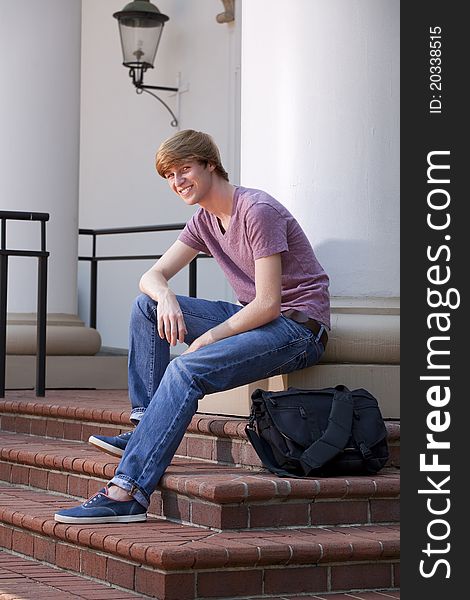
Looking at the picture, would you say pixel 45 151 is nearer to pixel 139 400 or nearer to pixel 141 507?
pixel 139 400


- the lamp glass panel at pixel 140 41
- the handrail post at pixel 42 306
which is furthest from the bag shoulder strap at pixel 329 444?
the lamp glass panel at pixel 140 41

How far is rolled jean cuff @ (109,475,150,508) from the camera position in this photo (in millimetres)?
3957

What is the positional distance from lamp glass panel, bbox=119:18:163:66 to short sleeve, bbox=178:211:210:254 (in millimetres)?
4098

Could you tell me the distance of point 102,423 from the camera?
527 centimetres

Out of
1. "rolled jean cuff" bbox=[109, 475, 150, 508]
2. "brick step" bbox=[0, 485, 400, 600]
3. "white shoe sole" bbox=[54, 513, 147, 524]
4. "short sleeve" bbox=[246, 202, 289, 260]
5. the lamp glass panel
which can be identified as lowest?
"brick step" bbox=[0, 485, 400, 600]

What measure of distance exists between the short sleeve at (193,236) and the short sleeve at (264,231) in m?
0.36

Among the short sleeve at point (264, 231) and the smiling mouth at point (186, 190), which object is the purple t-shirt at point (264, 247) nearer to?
the short sleeve at point (264, 231)

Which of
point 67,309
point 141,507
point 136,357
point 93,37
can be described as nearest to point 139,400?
point 136,357

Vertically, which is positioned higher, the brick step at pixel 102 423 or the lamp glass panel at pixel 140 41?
the lamp glass panel at pixel 140 41

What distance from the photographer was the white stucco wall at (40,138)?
707 centimetres

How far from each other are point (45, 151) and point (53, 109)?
247 millimetres

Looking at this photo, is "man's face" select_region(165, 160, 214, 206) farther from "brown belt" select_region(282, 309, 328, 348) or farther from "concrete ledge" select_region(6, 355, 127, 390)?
"concrete ledge" select_region(6, 355, 127, 390)

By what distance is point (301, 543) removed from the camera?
12.4 feet

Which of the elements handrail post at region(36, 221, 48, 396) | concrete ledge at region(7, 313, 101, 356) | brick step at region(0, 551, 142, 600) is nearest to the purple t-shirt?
brick step at region(0, 551, 142, 600)
